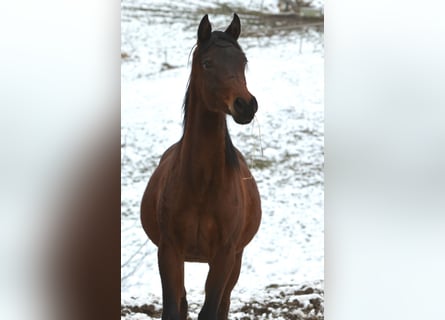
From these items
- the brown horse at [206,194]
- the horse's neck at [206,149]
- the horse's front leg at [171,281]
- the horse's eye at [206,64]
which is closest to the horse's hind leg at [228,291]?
the brown horse at [206,194]

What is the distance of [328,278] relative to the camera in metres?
2.11

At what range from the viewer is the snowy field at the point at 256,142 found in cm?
204

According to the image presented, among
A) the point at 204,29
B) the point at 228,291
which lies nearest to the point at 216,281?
the point at 228,291

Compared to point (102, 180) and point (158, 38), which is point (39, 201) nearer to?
point (102, 180)

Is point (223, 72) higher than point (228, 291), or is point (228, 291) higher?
point (223, 72)

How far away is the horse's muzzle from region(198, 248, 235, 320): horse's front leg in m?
0.35

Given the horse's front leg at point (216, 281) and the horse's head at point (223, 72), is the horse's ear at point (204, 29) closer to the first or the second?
the horse's head at point (223, 72)

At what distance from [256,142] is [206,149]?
19 centimetres

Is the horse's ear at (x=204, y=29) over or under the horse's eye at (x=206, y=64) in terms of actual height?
over

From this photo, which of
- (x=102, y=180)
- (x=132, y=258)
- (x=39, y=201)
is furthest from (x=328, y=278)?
(x=39, y=201)

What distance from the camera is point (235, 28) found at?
2.03 m

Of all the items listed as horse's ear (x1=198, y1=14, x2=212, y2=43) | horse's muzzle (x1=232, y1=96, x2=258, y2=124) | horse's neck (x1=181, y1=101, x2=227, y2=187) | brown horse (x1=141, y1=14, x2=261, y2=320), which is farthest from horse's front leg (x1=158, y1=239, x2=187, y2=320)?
horse's ear (x1=198, y1=14, x2=212, y2=43)

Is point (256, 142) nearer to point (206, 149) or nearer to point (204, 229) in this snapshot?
point (206, 149)

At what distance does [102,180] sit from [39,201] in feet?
0.58
